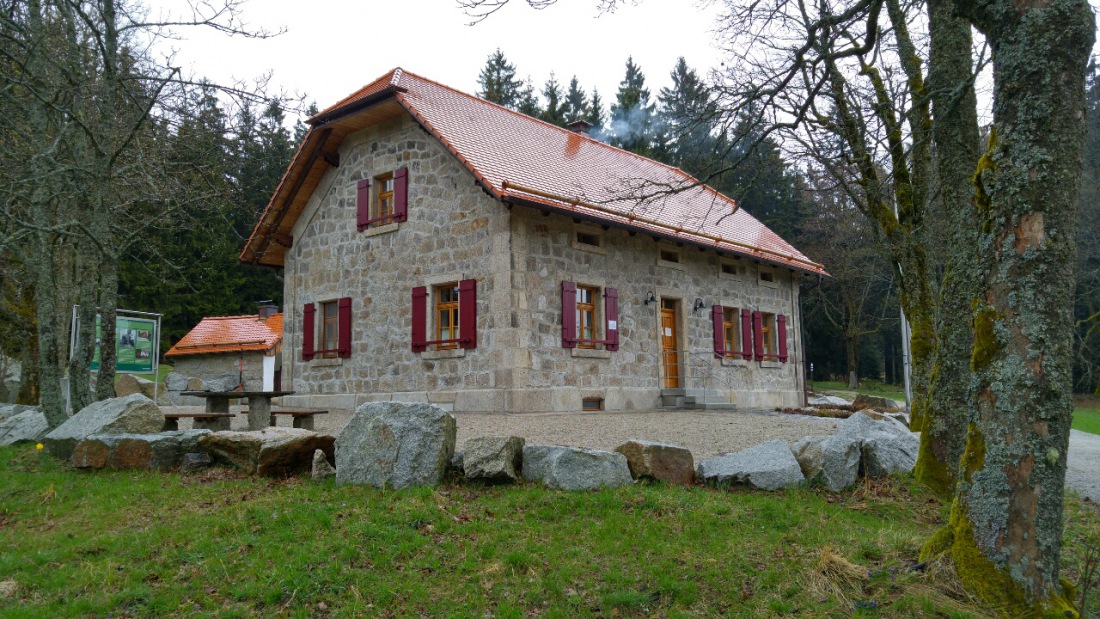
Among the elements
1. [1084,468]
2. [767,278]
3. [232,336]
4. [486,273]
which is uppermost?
[767,278]

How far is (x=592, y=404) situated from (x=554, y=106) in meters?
26.7

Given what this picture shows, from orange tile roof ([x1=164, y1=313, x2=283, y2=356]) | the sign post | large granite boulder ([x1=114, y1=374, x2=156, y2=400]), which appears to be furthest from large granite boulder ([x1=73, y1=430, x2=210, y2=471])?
orange tile roof ([x1=164, y1=313, x2=283, y2=356])

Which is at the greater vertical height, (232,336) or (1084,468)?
(232,336)

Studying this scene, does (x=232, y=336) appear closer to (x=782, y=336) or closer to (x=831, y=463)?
(x=782, y=336)

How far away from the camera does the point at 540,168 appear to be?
50.4 ft

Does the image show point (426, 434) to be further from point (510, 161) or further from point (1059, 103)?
point (510, 161)

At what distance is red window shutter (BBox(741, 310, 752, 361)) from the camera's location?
18.4 metres

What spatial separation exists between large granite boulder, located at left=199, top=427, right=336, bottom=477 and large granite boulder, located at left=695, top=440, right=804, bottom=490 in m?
3.52

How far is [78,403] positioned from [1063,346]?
10.2m

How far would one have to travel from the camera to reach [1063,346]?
3820mm

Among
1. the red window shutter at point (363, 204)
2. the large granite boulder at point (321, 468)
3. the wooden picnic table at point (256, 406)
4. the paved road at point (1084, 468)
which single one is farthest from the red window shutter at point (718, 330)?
the large granite boulder at point (321, 468)

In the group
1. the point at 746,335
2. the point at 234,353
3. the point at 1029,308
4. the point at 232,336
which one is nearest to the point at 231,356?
the point at 234,353

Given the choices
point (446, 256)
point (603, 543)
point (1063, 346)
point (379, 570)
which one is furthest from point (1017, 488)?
point (446, 256)

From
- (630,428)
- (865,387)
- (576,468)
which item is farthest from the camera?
(865,387)
